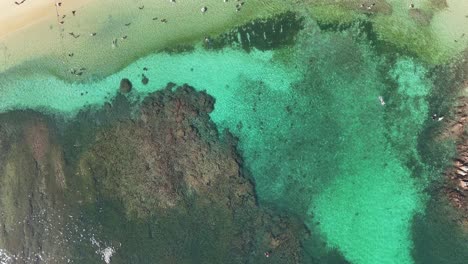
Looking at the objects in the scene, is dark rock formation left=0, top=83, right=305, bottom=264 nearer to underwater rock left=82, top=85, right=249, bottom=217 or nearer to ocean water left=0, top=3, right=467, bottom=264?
underwater rock left=82, top=85, right=249, bottom=217

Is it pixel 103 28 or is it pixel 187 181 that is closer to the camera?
pixel 187 181

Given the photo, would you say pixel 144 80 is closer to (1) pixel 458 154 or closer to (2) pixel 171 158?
(2) pixel 171 158

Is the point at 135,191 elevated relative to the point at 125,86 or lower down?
lower down

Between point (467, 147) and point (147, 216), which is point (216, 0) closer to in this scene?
point (147, 216)

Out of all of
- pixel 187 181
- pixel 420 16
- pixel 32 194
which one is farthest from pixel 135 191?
pixel 420 16

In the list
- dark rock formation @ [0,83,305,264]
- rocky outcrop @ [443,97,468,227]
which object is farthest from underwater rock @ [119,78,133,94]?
rocky outcrop @ [443,97,468,227]

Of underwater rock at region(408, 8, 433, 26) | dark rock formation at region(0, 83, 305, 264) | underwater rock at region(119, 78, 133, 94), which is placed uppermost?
underwater rock at region(408, 8, 433, 26)

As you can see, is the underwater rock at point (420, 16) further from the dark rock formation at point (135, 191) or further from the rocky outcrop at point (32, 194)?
the rocky outcrop at point (32, 194)

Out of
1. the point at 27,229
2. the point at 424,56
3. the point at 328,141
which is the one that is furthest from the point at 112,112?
the point at 424,56

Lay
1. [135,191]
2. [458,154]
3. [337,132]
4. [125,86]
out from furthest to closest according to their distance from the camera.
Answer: [125,86]
[135,191]
[337,132]
[458,154]
